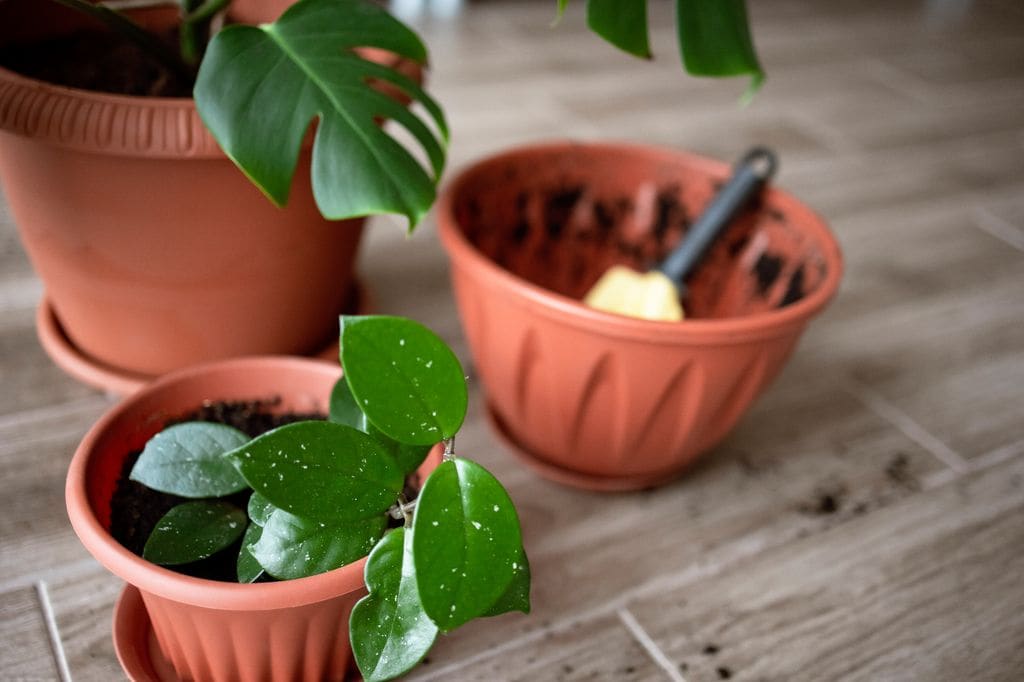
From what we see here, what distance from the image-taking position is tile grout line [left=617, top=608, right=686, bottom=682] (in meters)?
0.69

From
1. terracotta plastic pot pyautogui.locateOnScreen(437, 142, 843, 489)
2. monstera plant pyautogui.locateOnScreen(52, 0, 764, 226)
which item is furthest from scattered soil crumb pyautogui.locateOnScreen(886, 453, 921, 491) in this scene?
monstera plant pyautogui.locateOnScreen(52, 0, 764, 226)

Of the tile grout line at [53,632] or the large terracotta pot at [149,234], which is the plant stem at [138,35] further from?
the tile grout line at [53,632]

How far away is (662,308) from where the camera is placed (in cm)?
87

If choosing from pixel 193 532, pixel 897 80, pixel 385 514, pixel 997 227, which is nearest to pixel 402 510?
pixel 385 514

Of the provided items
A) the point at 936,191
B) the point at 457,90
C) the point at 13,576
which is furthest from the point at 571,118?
the point at 13,576

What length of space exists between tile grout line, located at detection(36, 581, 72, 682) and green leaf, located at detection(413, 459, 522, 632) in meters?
0.35

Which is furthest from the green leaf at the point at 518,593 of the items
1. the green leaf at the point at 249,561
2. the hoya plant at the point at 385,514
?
the green leaf at the point at 249,561

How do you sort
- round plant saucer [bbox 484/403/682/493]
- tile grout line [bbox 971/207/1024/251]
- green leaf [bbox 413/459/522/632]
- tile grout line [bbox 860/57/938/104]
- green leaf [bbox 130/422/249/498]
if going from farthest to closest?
tile grout line [bbox 860/57/938/104] → tile grout line [bbox 971/207/1024/251] → round plant saucer [bbox 484/403/682/493] → green leaf [bbox 130/422/249/498] → green leaf [bbox 413/459/522/632]

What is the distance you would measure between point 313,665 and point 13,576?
279 mm

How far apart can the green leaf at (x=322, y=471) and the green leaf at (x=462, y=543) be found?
0.18 feet

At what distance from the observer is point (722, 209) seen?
0.89 m

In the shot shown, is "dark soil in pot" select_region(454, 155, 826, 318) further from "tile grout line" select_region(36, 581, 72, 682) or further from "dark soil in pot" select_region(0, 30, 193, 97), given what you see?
"tile grout line" select_region(36, 581, 72, 682)

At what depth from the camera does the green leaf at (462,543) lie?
17.8 inches

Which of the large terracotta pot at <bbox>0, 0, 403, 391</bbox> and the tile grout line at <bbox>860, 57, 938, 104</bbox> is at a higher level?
the large terracotta pot at <bbox>0, 0, 403, 391</bbox>
